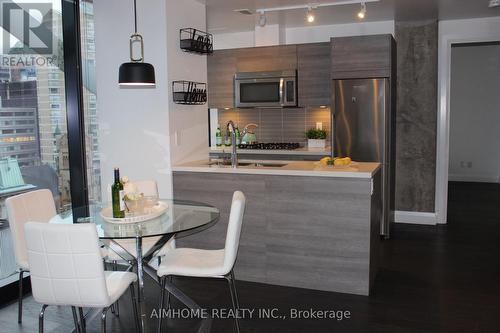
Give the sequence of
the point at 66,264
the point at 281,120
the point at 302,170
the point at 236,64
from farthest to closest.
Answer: the point at 281,120
the point at 236,64
the point at 302,170
the point at 66,264

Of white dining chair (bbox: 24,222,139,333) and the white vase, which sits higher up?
the white vase

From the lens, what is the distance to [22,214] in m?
3.35

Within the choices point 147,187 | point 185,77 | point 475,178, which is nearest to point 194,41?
point 185,77

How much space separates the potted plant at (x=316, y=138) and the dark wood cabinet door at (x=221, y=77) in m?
1.12

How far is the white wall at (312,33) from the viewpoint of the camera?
616cm

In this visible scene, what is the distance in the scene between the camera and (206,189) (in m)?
4.21

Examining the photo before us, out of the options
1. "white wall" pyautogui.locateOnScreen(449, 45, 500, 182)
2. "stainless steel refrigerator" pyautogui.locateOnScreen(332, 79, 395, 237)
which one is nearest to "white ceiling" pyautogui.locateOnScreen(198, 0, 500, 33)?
"stainless steel refrigerator" pyautogui.locateOnScreen(332, 79, 395, 237)

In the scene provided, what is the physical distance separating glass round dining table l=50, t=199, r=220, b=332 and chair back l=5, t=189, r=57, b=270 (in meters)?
0.33

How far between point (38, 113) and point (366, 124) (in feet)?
10.8

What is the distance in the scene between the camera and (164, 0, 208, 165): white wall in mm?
4258

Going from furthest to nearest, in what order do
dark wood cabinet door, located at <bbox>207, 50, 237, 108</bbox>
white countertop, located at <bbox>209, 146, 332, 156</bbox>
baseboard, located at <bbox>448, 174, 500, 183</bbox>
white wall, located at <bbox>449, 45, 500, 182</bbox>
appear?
baseboard, located at <bbox>448, 174, 500, 183</bbox>, white wall, located at <bbox>449, 45, 500, 182</bbox>, dark wood cabinet door, located at <bbox>207, 50, 237, 108</bbox>, white countertop, located at <bbox>209, 146, 332, 156</bbox>

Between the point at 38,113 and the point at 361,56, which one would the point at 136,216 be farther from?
the point at 361,56

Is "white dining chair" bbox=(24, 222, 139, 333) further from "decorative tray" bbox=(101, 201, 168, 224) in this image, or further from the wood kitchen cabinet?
the wood kitchen cabinet

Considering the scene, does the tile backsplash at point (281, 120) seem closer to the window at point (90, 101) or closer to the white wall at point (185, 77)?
the white wall at point (185, 77)
